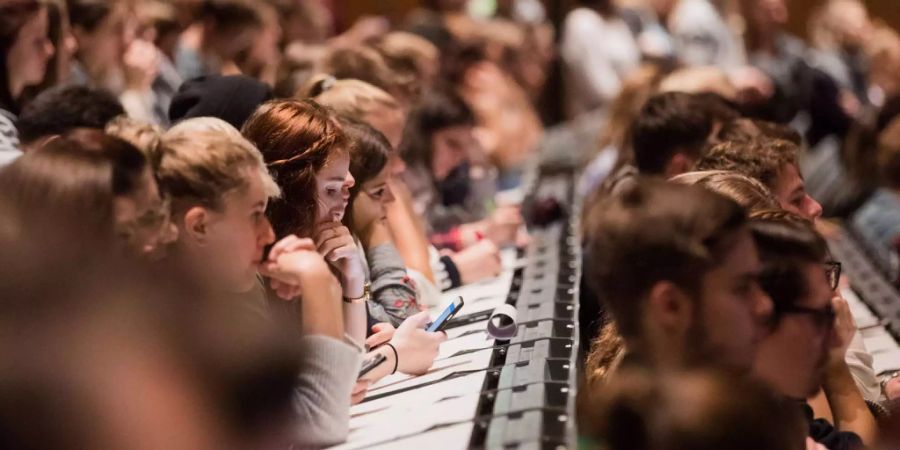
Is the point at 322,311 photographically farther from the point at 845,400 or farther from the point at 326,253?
the point at 845,400

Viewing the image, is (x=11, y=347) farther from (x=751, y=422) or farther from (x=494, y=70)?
(x=494, y=70)

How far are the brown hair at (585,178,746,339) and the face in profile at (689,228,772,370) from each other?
19mm

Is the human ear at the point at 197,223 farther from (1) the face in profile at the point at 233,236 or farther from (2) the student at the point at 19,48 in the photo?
(2) the student at the point at 19,48

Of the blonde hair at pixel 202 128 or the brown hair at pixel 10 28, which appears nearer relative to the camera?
the blonde hair at pixel 202 128

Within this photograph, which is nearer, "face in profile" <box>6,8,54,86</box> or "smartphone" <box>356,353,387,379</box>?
"smartphone" <box>356,353,387,379</box>

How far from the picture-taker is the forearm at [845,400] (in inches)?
110

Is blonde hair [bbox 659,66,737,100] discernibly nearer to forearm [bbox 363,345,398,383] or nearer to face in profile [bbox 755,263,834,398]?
forearm [bbox 363,345,398,383]

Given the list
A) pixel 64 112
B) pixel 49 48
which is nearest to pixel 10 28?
pixel 49 48

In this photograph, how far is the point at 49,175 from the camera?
217 centimetres

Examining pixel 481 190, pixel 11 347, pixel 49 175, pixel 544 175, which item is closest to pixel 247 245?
pixel 49 175

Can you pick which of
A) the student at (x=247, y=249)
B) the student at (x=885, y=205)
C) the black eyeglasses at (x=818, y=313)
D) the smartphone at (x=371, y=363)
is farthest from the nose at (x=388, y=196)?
the student at (x=885, y=205)

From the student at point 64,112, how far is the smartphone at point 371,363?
47.1 inches

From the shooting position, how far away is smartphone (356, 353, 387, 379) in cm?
290

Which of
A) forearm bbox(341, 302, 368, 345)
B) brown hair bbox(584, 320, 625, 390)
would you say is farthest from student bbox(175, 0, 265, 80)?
brown hair bbox(584, 320, 625, 390)
